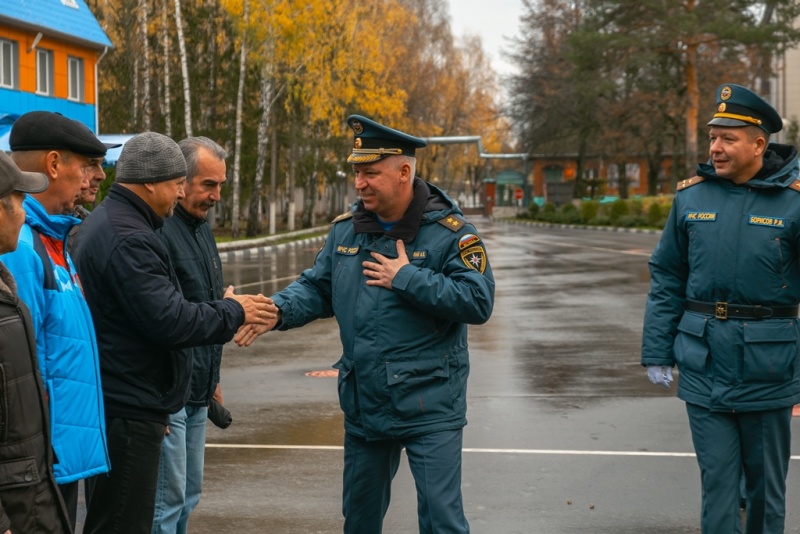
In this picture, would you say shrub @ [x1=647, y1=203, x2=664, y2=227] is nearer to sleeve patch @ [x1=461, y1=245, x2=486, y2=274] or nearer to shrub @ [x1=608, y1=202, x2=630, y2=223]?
shrub @ [x1=608, y1=202, x2=630, y2=223]

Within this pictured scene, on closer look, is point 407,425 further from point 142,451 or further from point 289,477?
point 289,477

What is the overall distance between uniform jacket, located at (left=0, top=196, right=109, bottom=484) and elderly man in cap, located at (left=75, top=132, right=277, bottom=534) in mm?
327

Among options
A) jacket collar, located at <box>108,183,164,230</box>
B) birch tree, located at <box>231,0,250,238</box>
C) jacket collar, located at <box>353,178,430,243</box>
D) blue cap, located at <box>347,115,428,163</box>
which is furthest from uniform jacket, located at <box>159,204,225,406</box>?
birch tree, located at <box>231,0,250,238</box>

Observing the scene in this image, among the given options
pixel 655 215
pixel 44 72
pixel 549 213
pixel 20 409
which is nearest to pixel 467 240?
pixel 20 409

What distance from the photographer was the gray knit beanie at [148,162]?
4527 millimetres

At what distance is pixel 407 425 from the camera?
4.72m

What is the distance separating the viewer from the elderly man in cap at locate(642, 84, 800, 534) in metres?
5.20

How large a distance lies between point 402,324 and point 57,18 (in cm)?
3069

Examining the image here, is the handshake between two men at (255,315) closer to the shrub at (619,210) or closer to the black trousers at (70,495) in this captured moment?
the black trousers at (70,495)

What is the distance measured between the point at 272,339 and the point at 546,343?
11.0ft

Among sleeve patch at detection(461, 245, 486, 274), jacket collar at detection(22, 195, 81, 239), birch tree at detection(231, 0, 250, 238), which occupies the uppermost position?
birch tree at detection(231, 0, 250, 238)

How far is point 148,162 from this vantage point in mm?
4527

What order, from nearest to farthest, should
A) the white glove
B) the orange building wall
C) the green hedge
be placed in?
1. the white glove
2. the orange building wall
3. the green hedge

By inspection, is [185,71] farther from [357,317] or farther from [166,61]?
[357,317]
